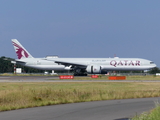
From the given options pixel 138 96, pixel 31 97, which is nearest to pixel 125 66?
pixel 138 96

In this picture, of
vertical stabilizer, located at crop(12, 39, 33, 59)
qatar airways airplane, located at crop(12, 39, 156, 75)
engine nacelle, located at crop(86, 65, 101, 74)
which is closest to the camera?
engine nacelle, located at crop(86, 65, 101, 74)

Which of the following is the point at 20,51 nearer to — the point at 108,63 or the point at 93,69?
the point at 93,69

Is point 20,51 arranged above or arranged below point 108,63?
above

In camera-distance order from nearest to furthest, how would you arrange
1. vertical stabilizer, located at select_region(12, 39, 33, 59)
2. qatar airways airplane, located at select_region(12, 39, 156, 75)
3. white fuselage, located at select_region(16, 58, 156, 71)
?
qatar airways airplane, located at select_region(12, 39, 156, 75) → white fuselage, located at select_region(16, 58, 156, 71) → vertical stabilizer, located at select_region(12, 39, 33, 59)

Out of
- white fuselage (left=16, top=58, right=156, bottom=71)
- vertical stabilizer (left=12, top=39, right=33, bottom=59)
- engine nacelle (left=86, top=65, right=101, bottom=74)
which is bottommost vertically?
engine nacelle (left=86, top=65, right=101, bottom=74)

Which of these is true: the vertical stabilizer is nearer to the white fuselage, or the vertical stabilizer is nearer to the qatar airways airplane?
the qatar airways airplane

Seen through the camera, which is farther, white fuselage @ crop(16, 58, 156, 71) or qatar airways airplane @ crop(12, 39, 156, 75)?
white fuselage @ crop(16, 58, 156, 71)

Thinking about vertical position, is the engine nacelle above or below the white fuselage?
below

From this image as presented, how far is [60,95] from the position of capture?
23.1 m

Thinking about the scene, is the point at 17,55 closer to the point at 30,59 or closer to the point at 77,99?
the point at 30,59

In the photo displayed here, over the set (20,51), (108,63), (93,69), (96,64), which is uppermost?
(20,51)

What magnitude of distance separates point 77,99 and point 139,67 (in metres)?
47.3

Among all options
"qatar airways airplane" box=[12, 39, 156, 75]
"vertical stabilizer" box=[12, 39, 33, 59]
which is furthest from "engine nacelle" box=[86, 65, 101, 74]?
"vertical stabilizer" box=[12, 39, 33, 59]

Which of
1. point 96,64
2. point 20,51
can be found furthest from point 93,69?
point 20,51
